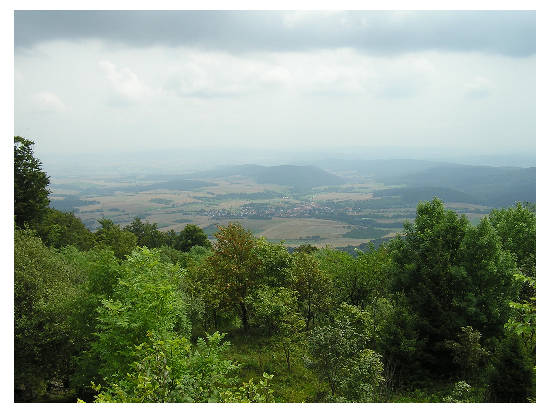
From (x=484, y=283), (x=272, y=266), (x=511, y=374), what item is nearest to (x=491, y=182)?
(x=484, y=283)

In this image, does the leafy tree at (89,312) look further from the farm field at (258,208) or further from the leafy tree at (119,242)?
the farm field at (258,208)

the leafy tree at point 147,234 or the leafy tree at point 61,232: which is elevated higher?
the leafy tree at point 61,232

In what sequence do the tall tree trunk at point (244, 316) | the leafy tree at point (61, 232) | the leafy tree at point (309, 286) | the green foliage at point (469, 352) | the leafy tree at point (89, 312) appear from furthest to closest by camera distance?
the leafy tree at point (61, 232) < the tall tree trunk at point (244, 316) < the leafy tree at point (309, 286) < the green foliage at point (469, 352) < the leafy tree at point (89, 312)

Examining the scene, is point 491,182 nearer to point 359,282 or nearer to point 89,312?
point 359,282

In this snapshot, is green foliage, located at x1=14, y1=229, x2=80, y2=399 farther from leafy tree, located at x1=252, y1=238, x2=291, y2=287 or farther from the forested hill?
the forested hill

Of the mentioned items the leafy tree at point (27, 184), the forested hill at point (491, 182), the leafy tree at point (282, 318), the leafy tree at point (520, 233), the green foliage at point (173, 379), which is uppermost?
the forested hill at point (491, 182)

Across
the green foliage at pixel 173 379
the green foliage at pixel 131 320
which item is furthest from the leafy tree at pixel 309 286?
the green foliage at pixel 173 379

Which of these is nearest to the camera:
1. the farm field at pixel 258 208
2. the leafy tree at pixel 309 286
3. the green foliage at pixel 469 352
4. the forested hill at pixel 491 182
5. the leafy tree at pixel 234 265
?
the green foliage at pixel 469 352
